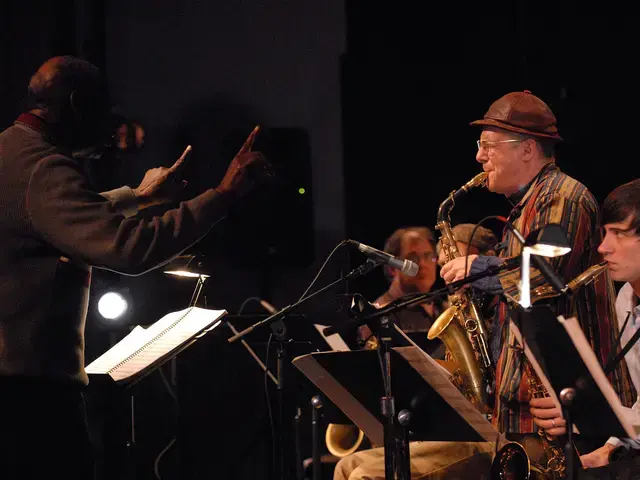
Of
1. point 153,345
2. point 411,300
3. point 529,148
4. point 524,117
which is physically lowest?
point 153,345

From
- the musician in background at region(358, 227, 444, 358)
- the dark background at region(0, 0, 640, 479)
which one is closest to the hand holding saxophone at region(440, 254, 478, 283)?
the dark background at region(0, 0, 640, 479)

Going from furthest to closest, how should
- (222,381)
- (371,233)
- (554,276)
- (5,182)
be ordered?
(371,233) < (222,381) < (5,182) < (554,276)

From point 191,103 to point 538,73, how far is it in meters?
2.65

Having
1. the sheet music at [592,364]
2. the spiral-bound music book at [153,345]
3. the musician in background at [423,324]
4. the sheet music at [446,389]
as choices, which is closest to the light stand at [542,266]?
the sheet music at [592,364]

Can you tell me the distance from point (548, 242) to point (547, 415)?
1051 mm

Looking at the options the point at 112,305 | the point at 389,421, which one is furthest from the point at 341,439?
the point at 389,421

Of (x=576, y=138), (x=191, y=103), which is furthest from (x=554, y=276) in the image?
(x=191, y=103)

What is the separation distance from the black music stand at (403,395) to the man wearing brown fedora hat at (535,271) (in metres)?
0.41

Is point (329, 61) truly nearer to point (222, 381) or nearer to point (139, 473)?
point (222, 381)

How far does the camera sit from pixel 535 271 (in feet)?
10.7

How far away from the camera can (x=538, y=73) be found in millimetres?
5418

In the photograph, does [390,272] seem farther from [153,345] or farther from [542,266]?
[542,266]

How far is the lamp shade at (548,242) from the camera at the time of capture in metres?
2.32

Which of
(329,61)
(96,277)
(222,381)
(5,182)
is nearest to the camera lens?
(5,182)
